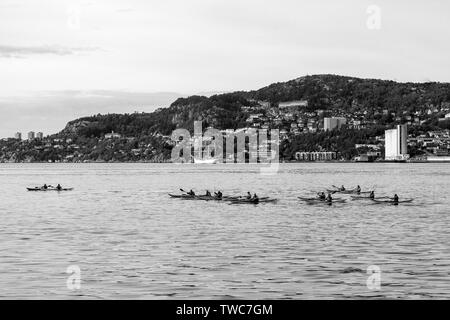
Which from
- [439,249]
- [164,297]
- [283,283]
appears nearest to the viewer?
[164,297]

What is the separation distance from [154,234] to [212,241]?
220 inches

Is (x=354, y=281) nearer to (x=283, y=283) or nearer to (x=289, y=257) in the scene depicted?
(x=283, y=283)

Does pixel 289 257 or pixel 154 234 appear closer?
pixel 289 257

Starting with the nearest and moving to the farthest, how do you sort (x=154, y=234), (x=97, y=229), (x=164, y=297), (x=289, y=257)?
(x=164, y=297) < (x=289, y=257) < (x=154, y=234) < (x=97, y=229)

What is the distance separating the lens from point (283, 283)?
27547mm

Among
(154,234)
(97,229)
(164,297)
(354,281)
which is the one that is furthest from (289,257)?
(97,229)

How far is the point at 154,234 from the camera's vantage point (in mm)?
45531

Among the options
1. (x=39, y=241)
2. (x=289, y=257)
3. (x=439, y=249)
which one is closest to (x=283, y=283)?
(x=289, y=257)

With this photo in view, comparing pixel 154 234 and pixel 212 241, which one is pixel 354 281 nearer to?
pixel 212 241
